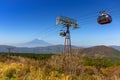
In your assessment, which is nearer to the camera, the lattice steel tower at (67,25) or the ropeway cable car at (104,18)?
the ropeway cable car at (104,18)

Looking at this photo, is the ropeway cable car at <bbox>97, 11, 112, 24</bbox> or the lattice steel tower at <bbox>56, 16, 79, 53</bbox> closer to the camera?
the ropeway cable car at <bbox>97, 11, 112, 24</bbox>

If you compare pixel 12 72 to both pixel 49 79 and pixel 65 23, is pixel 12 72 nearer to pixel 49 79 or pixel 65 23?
pixel 49 79

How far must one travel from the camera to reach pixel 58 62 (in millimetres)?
32844

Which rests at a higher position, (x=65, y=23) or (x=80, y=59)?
(x=65, y=23)

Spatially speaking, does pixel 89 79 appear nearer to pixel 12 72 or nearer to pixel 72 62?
pixel 12 72

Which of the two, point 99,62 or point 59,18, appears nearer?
point 59,18

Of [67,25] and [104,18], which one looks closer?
[104,18]

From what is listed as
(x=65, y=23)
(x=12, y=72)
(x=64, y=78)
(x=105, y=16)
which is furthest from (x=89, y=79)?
(x=65, y=23)

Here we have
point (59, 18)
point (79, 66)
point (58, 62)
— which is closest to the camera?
point (79, 66)

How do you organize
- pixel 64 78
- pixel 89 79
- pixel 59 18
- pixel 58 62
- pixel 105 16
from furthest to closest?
pixel 59 18 → pixel 58 62 → pixel 105 16 → pixel 89 79 → pixel 64 78

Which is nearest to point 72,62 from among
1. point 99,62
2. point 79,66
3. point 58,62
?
point 79,66

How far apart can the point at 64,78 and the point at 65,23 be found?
23.9m

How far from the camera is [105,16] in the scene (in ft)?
82.0

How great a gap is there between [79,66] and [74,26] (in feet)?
50.1
